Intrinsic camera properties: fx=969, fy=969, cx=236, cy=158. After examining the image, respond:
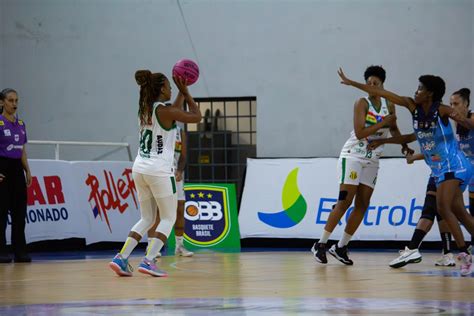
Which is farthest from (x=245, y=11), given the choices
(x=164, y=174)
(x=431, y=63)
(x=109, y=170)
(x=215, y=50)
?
(x=164, y=174)

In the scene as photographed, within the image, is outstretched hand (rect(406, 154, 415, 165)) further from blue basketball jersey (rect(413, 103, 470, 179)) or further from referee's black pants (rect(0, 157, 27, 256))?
referee's black pants (rect(0, 157, 27, 256))

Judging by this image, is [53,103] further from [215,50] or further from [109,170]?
[109,170]

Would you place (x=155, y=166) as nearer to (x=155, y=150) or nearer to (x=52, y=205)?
(x=155, y=150)

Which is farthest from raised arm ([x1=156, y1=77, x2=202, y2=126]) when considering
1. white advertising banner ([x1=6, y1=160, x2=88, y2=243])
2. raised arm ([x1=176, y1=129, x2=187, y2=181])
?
white advertising banner ([x1=6, y1=160, x2=88, y2=243])

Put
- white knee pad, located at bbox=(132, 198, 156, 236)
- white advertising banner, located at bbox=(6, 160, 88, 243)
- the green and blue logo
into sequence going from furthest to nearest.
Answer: the green and blue logo
white advertising banner, located at bbox=(6, 160, 88, 243)
white knee pad, located at bbox=(132, 198, 156, 236)

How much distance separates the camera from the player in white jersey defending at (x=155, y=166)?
966cm

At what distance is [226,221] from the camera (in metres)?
16.5

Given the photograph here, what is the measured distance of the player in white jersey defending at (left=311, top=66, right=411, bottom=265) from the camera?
11.4 metres

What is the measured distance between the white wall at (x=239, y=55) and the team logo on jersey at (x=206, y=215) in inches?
195

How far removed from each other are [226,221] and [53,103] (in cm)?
→ 740

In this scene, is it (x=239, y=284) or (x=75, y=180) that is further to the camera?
(x=75, y=180)

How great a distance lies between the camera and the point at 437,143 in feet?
33.3

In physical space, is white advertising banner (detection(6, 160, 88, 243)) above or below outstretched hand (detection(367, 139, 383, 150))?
below

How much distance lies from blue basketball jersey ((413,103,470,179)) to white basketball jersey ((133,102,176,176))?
2644 millimetres
